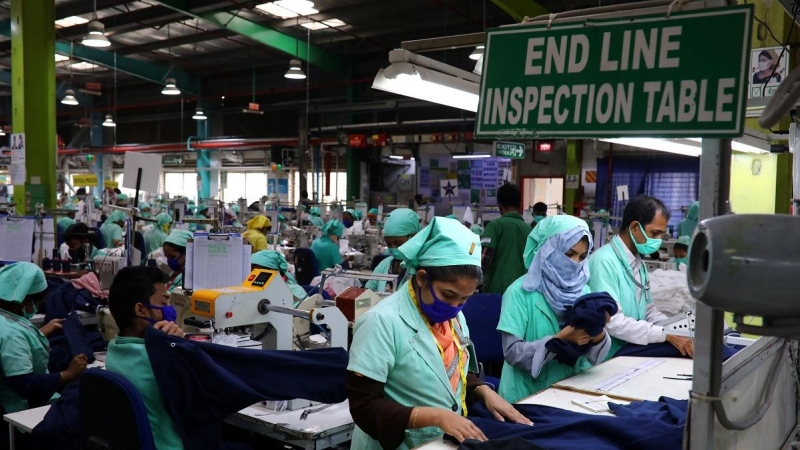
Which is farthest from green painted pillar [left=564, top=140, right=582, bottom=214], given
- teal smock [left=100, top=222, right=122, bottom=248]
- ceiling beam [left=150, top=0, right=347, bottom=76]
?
teal smock [left=100, top=222, right=122, bottom=248]

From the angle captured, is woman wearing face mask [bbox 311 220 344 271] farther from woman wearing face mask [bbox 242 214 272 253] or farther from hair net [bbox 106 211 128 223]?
hair net [bbox 106 211 128 223]

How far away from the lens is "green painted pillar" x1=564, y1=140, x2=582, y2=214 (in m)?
14.9

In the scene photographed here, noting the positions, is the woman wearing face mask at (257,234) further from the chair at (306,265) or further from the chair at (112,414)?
the chair at (112,414)

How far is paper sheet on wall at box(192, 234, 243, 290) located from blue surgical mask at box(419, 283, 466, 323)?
9.06 feet

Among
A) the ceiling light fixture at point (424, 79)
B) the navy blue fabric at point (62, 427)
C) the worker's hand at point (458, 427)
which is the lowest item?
the navy blue fabric at point (62, 427)

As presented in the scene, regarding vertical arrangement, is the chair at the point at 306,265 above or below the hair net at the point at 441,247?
below

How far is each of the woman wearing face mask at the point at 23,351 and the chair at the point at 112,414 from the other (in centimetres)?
107

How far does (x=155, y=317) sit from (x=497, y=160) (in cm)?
1439

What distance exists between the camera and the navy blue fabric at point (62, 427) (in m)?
2.65

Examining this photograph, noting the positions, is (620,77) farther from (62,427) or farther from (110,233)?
(110,233)

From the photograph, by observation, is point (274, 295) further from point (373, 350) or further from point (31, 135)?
point (31, 135)

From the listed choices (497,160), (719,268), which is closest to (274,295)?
(719,268)

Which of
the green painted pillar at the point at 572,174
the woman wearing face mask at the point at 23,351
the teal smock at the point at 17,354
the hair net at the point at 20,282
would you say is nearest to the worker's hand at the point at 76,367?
the woman wearing face mask at the point at 23,351

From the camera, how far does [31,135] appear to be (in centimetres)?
796
